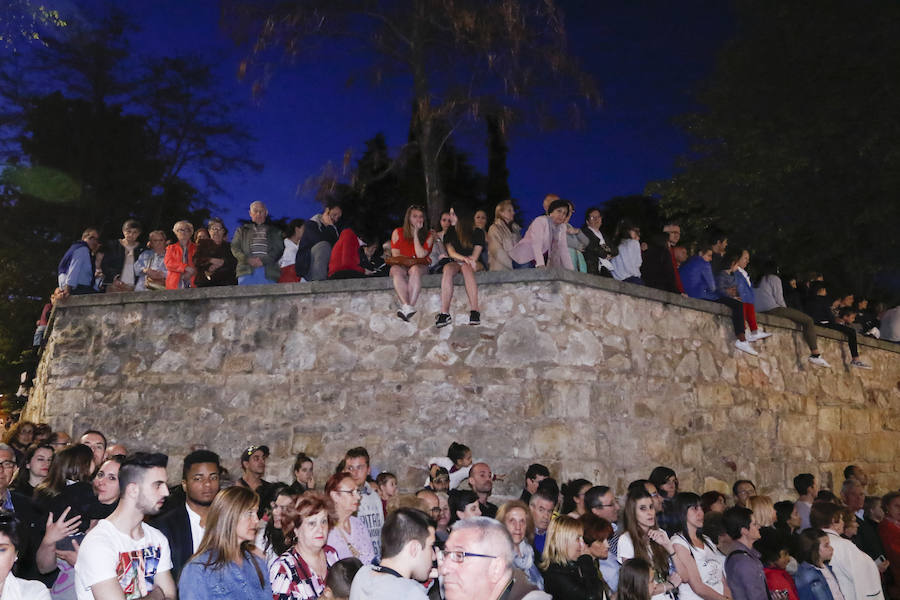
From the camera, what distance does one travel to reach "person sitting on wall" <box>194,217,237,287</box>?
980 cm

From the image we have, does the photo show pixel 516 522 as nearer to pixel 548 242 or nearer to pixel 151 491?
pixel 151 491

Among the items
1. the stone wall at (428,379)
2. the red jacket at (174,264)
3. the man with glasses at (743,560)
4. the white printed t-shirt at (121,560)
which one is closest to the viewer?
the white printed t-shirt at (121,560)

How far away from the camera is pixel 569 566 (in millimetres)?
4660

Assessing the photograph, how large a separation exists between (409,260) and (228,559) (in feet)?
16.5

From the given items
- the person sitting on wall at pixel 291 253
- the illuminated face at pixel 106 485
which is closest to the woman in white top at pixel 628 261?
the person sitting on wall at pixel 291 253

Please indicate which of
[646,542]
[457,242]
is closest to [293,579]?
[646,542]

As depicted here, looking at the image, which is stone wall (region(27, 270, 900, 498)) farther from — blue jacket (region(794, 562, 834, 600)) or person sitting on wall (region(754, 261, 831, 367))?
blue jacket (region(794, 562, 834, 600))

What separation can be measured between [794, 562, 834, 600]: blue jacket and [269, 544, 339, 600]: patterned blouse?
12.0 feet

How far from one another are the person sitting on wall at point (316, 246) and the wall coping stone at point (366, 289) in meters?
0.49

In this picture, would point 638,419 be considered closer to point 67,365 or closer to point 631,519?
point 631,519

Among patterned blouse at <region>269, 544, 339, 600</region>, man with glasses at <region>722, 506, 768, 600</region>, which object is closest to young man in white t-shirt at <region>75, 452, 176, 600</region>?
patterned blouse at <region>269, 544, 339, 600</region>

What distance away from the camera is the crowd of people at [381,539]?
366cm

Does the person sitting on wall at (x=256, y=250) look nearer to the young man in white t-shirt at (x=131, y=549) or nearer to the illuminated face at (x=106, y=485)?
the illuminated face at (x=106, y=485)

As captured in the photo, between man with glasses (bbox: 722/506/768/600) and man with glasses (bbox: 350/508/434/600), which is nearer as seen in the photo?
man with glasses (bbox: 350/508/434/600)
